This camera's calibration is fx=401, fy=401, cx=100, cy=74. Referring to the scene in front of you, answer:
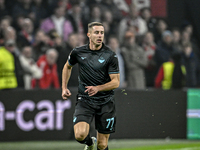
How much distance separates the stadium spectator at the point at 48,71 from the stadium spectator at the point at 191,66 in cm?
357

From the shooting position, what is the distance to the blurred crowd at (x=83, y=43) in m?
9.49

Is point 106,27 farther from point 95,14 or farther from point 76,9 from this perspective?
point 76,9

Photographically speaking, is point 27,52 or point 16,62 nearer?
point 16,62

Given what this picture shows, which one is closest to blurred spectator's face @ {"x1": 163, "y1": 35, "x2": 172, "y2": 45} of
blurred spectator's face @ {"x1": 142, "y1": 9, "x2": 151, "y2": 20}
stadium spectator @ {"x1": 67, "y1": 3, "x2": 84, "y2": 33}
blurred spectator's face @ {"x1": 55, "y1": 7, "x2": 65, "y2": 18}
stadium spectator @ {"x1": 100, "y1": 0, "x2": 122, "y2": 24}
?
blurred spectator's face @ {"x1": 142, "y1": 9, "x2": 151, "y2": 20}

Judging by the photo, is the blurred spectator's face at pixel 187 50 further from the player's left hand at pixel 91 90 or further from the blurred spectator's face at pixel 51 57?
the player's left hand at pixel 91 90

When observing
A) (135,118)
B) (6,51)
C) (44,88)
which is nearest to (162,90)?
(135,118)

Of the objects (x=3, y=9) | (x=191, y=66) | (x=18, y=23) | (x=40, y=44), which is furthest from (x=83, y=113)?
(x=191, y=66)

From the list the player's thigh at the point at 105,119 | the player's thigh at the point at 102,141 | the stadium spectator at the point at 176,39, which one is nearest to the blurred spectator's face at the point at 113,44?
the stadium spectator at the point at 176,39

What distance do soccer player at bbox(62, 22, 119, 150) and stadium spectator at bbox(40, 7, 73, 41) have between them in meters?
4.74

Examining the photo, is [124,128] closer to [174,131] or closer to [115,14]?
[174,131]

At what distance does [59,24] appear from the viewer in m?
10.6

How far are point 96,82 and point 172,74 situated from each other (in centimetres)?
470

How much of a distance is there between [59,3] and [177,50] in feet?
11.3

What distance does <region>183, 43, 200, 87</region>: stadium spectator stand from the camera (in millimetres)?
10789
